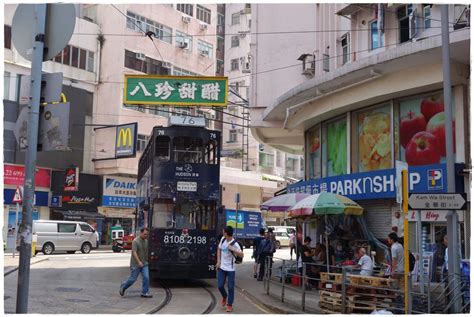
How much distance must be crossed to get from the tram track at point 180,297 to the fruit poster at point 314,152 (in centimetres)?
696

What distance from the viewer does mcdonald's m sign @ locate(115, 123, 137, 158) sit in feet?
113

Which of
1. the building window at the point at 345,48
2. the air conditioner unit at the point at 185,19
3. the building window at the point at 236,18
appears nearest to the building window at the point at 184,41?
the air conditioner unit at the point at 185,19

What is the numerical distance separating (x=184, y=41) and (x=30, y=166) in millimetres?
39420

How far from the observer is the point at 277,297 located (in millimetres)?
13242

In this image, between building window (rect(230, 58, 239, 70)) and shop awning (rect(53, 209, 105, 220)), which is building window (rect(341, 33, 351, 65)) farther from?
building window (rect(230, 58, 239, 70))

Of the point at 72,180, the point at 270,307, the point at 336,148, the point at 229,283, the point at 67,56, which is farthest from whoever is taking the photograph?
the point at 67,56

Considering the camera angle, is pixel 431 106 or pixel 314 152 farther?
pixel 314 152

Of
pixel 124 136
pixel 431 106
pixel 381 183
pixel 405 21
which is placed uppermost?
pixel 405 21

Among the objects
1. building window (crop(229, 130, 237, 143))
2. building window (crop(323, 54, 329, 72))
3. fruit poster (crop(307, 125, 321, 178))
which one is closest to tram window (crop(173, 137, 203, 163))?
fruit poster (crop(307, 125, 321, 178))

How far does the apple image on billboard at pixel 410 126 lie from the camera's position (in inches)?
645

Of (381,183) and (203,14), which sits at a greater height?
(203,14)

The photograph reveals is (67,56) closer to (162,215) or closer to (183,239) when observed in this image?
(162,215)

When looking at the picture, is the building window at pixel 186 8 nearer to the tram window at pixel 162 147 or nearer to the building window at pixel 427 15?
the building window at pixel 427 15

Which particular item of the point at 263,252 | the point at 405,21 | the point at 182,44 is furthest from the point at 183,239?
A: the point at 182,44
